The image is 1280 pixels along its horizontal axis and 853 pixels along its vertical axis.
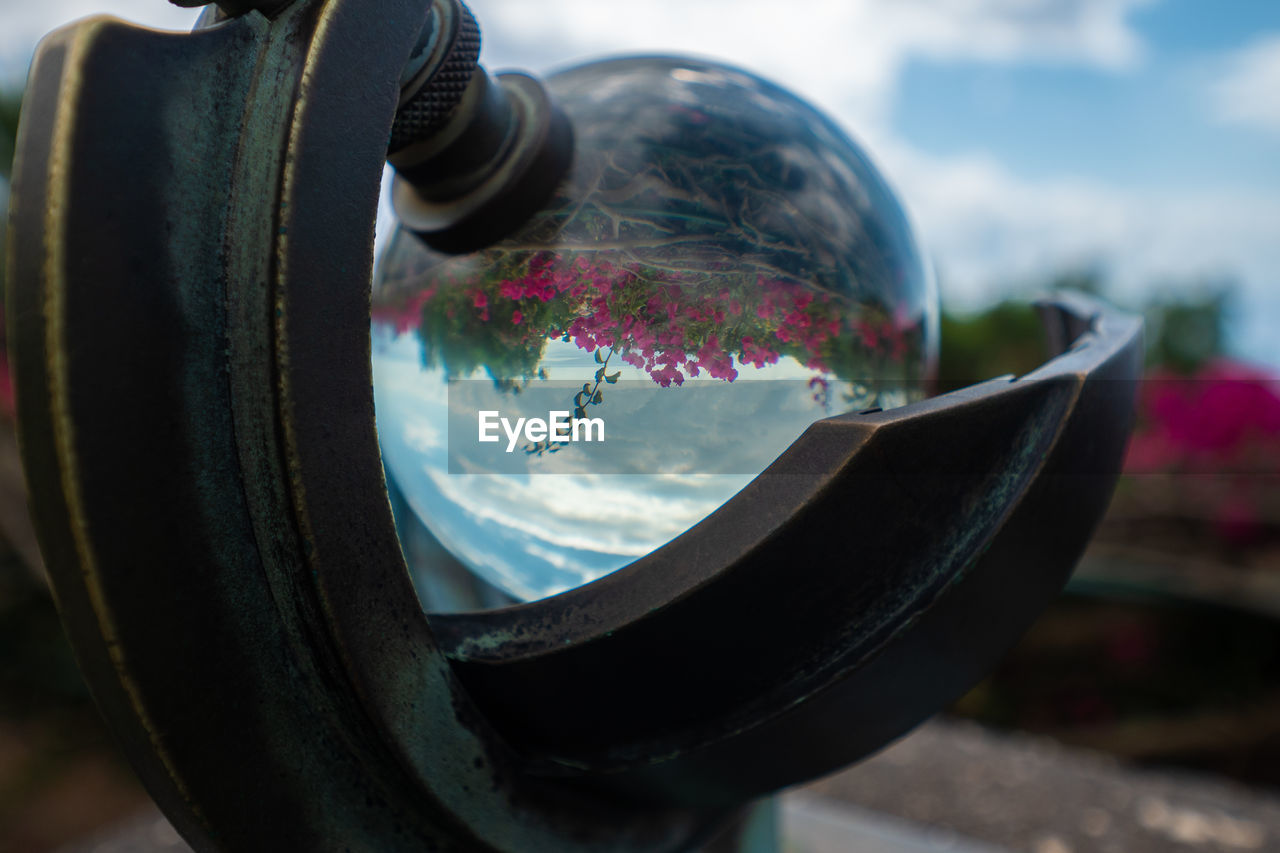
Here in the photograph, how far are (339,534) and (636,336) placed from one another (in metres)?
0.34

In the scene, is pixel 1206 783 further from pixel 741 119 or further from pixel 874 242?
pixel 741 119

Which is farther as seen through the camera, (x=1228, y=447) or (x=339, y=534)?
(x=1228, y=447)

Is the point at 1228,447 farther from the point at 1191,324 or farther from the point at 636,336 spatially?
the point at 636,336

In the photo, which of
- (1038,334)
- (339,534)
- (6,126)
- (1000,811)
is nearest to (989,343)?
(1038,334)

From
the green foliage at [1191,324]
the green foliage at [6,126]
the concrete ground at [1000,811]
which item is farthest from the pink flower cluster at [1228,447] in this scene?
the green foliage at [6,126]

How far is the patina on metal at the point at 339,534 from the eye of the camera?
0.66 m

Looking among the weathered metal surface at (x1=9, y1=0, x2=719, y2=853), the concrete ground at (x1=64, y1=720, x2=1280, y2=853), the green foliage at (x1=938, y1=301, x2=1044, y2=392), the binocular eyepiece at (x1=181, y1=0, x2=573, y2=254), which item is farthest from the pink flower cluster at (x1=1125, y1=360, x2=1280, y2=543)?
the weathered metal surface at (x1=9, y1=0, x2=719, y2=853)

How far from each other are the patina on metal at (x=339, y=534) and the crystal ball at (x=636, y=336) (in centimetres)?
10

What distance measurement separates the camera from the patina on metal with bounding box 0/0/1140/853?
0.66 m

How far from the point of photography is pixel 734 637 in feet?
2.97

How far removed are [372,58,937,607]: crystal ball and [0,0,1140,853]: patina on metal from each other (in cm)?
10

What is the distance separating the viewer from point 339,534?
776 millimetres

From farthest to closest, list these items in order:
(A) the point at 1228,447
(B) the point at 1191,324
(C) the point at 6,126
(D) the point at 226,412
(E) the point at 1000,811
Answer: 1. (B) the point at 1191,324
2. (C) the point at 6,126
3. (A) the point at 1228,447
4. (E) the point at 1000,811
5. (D) the point at 226,412

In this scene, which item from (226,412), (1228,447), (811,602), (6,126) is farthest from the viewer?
(6,126)
